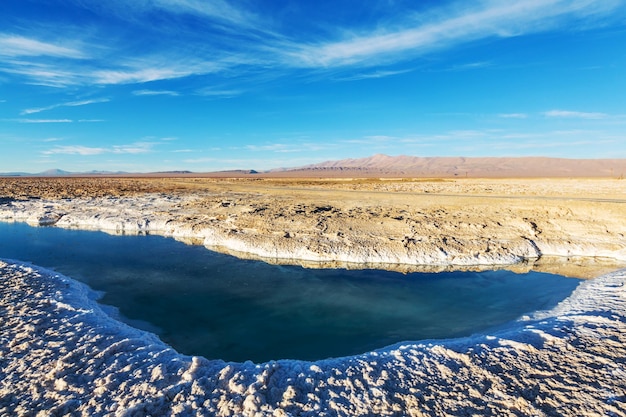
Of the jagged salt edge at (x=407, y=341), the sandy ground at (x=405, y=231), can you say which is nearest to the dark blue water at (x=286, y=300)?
the jagged salt edge at (x=407, y=341)

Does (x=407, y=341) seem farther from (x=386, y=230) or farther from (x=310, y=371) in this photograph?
(x=386, y=230)

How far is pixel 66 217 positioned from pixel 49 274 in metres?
13.8

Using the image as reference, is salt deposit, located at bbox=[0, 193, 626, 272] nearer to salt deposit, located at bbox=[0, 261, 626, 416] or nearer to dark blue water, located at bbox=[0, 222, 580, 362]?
dark blue water, located at bbox=[0, 222, 580, 362]

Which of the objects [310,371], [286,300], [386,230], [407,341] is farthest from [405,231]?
[310,371]

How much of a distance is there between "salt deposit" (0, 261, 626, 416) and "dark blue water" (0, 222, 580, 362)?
44.9 inches

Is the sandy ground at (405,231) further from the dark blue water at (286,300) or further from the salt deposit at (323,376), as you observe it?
the salt deposit at (323,376)

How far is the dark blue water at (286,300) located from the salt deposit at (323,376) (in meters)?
1.14

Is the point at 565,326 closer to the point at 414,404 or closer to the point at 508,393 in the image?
the point at 508,393

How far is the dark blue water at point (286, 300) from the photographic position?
780 cm

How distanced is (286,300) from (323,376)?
14.7ft

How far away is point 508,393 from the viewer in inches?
201

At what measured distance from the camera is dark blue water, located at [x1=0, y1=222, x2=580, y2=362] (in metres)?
7.80

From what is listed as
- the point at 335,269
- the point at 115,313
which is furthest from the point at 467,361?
the point at 115,313

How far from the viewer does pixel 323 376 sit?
225 inches
